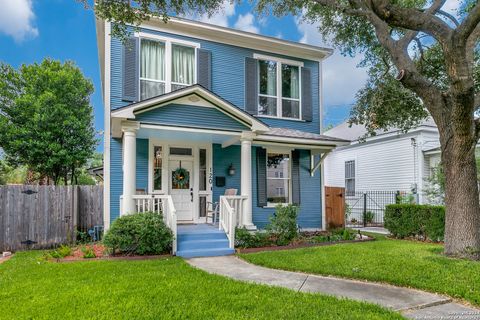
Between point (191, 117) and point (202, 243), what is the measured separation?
313cm

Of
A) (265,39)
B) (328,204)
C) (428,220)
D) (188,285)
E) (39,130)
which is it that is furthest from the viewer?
(39,130)

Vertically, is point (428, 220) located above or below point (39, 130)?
below

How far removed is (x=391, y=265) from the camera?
5.94 m

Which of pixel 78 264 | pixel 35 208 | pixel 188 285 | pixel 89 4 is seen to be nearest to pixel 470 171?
pixel 188 285

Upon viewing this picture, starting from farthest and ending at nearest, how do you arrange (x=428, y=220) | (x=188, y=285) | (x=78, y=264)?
(x=428, y=220)
(x=78, y=264)
(x=188, y=285)

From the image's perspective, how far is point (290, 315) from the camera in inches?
142

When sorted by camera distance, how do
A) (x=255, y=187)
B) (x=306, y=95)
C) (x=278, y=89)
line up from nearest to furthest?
(x=255, y=187) < (x=278, y=89) < (x=306, y=95)

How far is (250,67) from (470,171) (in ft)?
22.3

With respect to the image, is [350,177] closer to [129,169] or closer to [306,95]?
[306,95]

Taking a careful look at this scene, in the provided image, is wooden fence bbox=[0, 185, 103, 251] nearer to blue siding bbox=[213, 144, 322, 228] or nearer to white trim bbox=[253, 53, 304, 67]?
blue siding bbox=[213, 144, 322, 228]

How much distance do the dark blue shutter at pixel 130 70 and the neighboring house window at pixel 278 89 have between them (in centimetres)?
394

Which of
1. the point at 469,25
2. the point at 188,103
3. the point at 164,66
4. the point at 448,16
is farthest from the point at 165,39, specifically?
the point at 448,16

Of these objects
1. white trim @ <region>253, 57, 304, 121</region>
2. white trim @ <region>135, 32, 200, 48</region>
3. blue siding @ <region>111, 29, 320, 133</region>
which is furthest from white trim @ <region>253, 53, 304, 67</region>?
white trim @ <region>135, 32, 200, 48</region>

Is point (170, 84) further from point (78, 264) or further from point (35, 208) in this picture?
point (78, 264)
